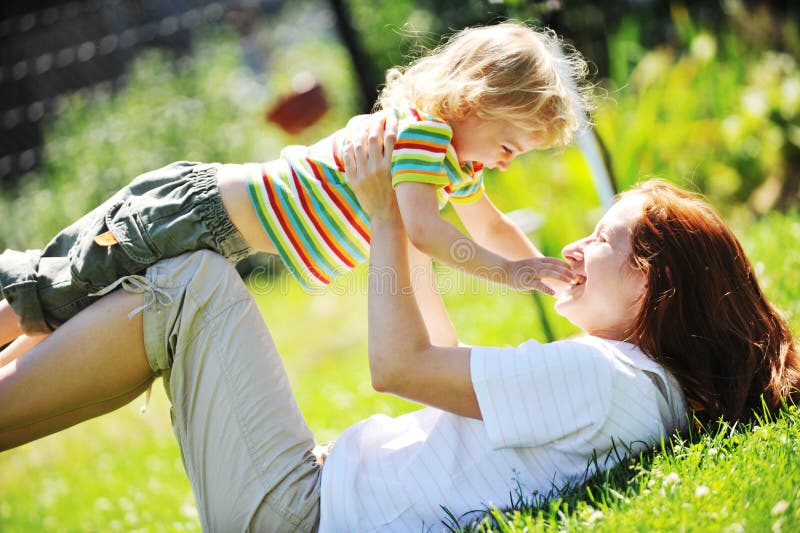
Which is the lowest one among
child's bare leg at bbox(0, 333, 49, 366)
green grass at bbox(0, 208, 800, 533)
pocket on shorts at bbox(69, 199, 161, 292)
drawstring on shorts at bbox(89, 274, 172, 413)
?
green grass at bbox(0, 208, 800, 533)

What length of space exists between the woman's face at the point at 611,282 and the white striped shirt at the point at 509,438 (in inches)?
4.6

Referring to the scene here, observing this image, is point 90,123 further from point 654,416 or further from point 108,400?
point 654,416

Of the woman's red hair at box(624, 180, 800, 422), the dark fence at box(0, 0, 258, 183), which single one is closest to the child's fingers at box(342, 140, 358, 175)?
the woman's red hair at box(624, 180, 800, 422)

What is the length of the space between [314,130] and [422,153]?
500 centimetres

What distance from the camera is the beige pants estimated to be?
Result: 215cm

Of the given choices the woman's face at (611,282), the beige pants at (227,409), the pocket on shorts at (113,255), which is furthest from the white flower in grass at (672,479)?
the pocket on shorts at (113,255)

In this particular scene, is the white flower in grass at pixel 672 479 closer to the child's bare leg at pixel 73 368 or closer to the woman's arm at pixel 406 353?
the woman's arm at pixel 406 353

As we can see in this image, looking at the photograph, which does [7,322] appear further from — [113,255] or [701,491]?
[701,491]

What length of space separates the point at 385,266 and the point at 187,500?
6.59ft

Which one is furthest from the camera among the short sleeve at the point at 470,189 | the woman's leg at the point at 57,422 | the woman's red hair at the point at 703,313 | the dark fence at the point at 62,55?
the dark fence at the point at 62,55

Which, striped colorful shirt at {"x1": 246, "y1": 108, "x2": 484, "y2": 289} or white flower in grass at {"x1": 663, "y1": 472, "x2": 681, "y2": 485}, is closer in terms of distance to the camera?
white flower in grass at {"x1": 663, "y1": 472, "x2": 681, "y2": 485}

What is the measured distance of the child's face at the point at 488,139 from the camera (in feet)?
8.31

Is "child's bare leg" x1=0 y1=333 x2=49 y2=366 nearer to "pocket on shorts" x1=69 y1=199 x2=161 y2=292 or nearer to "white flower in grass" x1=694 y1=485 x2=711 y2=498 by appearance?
"pocket on shorts" x1=69 y1=199 x2=161 y2=292

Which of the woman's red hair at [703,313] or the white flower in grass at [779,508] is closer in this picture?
the white flower in grass at [779,508]
